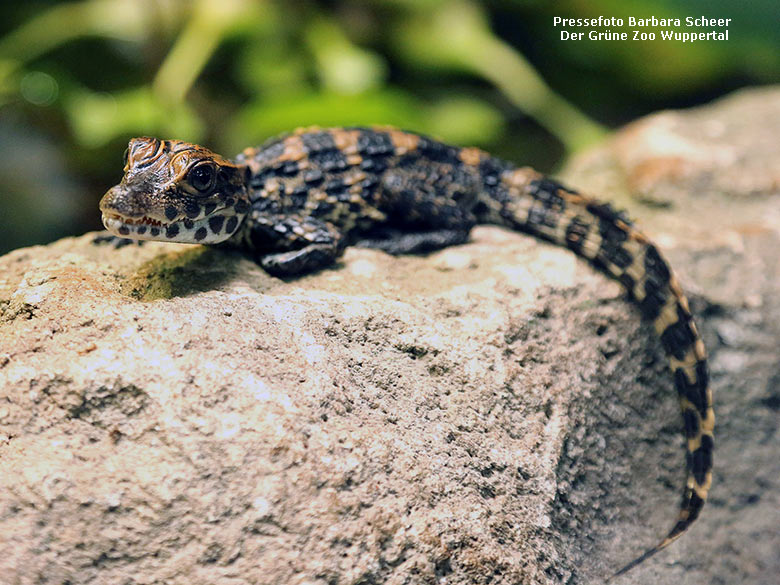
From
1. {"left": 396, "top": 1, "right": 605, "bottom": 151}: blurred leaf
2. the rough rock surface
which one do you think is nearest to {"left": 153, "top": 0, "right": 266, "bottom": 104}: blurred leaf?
{"left": 396, "top": 1, "right": 605, "bottom": 151}: blurred leaf

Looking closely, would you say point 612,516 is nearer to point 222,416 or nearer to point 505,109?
point 222,416

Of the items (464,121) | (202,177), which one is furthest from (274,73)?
(202,177)

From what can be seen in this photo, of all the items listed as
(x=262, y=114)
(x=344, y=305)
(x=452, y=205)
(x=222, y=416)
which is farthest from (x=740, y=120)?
(x=222, y=416)

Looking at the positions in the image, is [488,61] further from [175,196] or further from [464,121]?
[175,196]

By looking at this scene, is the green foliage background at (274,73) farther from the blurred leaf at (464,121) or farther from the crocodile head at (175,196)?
the crocodile head at (175,196)

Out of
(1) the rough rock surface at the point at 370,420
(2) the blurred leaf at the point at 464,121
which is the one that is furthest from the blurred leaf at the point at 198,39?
(1) the rough rock surface at the point at 370,420

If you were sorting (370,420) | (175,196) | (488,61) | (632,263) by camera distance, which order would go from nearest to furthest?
1. (370,420)
2. (175,196)
3. (632,263)
4. (488,61)

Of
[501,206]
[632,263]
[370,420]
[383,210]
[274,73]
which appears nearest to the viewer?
[370,420]

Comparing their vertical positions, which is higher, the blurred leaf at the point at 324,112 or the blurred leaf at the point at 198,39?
the blurred leaf at the point at 198,39
